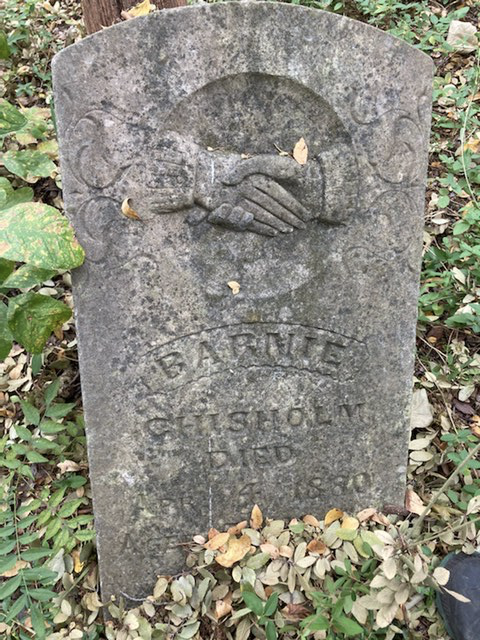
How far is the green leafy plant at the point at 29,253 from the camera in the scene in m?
1.45

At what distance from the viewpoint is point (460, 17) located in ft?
10.9

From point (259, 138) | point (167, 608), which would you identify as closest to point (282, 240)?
point (259, 138)

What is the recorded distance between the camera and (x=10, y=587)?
176 cm

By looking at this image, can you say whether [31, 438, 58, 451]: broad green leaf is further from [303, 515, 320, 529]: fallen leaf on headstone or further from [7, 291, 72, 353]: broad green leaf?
[303, 515, 320, 529]: fallen leaf on headstone

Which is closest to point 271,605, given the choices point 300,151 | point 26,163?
point 300,151

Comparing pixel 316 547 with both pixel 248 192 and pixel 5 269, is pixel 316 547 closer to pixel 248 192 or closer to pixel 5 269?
pixel 248 192

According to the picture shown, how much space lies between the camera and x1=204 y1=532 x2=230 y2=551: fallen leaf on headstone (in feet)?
6.26

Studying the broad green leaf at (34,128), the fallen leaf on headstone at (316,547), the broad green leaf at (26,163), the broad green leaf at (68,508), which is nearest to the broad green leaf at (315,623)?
the fallen leaf on headstone at (316,547)

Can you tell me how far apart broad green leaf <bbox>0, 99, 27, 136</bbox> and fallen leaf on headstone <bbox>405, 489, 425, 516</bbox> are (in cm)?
172

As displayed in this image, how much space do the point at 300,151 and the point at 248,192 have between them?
17cm

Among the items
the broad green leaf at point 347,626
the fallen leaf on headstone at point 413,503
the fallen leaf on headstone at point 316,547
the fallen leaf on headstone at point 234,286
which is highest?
the fallen leaf on headstone at point 234,286

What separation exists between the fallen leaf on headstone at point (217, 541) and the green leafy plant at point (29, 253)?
2.56 feet

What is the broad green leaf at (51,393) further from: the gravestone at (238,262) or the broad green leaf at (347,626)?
the broad green leaf at (347,626)

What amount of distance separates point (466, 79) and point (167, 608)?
2.90 meters
